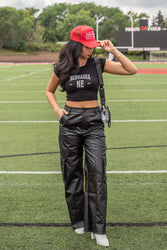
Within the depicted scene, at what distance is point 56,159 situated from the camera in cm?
786

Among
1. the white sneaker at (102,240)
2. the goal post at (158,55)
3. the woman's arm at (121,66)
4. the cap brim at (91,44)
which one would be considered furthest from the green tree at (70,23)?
the white sneaker at (102,240)

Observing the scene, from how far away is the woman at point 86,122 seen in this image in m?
4.35

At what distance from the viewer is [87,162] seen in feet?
14.5

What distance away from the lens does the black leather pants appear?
172 inches

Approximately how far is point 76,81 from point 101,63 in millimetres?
288

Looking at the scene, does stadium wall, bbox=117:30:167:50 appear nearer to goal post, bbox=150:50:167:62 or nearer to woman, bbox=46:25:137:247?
goal post, bbox=150:50:167:62

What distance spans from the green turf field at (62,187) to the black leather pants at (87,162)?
0.91 feet

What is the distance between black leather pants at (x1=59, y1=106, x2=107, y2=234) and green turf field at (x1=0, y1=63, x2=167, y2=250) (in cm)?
28

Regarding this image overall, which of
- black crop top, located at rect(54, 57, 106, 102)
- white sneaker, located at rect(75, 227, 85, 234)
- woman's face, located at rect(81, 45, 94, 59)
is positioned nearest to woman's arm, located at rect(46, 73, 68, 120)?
black crop top, located at rect(54, 57, 106, 102)

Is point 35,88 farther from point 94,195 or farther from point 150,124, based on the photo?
point 94,195

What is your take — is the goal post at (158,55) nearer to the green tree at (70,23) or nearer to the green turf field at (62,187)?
the green tree at (70,23)

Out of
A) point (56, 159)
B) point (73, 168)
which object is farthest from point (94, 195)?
A: point (56, 159)

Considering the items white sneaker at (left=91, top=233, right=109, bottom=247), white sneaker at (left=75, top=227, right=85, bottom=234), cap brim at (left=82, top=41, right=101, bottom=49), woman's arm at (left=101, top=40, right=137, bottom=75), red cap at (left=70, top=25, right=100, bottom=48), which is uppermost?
red cap at (left=70, top=25, right=100, bottom=48)

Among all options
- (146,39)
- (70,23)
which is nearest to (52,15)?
(70,23)
